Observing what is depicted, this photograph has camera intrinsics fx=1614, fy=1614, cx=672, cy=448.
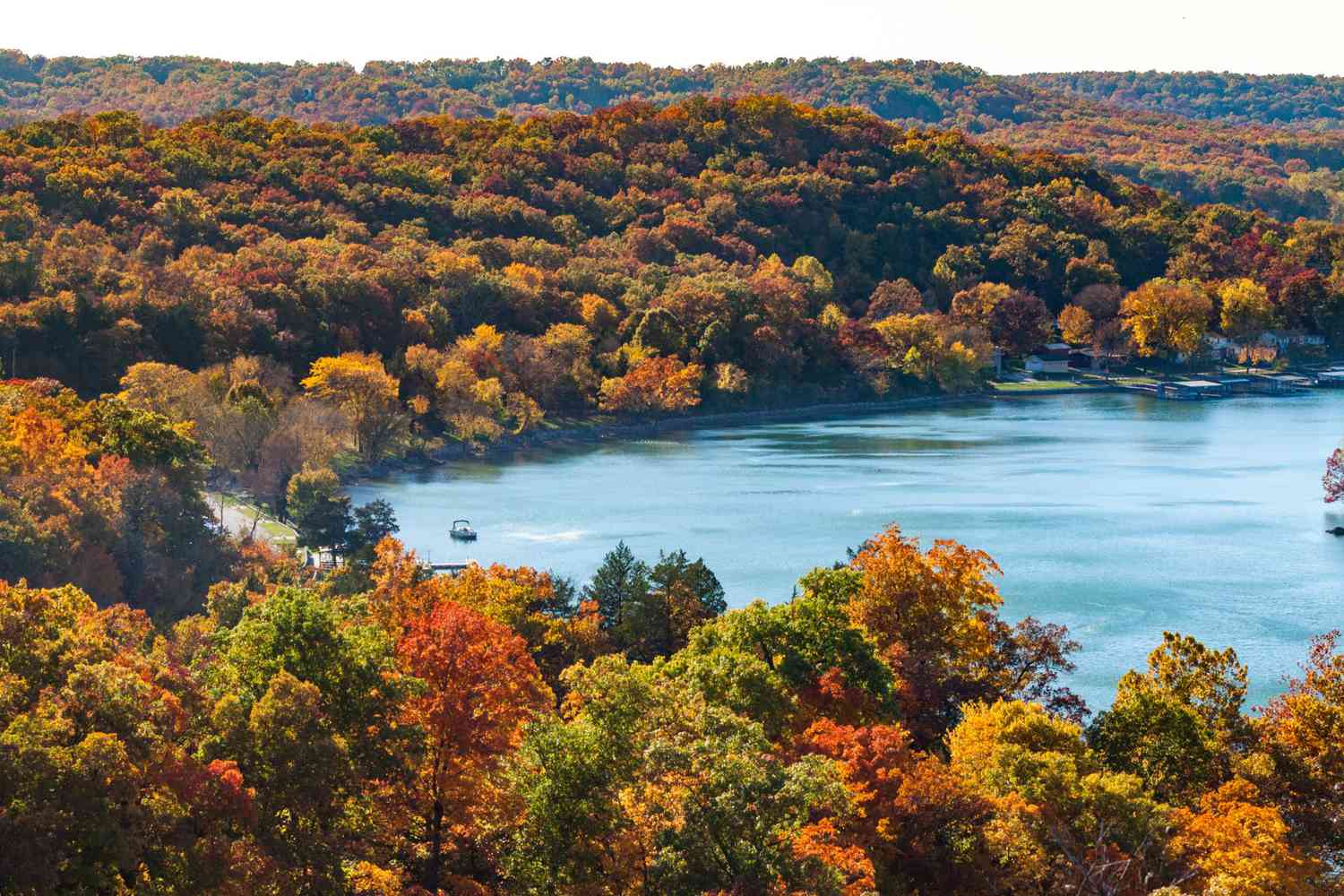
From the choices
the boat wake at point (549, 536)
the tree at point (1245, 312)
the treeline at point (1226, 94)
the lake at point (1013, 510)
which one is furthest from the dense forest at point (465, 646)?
the treeline at point (1226, 94)

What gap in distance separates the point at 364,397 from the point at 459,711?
103 ft

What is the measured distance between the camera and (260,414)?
126 feet

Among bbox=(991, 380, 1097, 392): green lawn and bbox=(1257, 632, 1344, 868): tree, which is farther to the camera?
bbox=(991, 380, 1097, 392): green lawn

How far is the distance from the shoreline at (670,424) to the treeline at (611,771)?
2761 cm

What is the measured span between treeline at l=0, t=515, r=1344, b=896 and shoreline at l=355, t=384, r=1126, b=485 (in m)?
27.6

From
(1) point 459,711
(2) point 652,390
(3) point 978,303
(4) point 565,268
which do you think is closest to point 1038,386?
(3) point 978,303

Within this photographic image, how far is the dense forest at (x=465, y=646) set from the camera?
38.1 ft

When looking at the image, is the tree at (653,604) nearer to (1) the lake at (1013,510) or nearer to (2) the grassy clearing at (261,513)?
(1) the lake at (1013,510)

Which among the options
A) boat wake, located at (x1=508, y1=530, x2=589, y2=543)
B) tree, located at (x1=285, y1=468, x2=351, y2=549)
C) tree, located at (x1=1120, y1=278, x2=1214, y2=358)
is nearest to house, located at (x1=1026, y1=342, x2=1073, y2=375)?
tree, located at (x1=1120, y1=278, x2=1214, y2=358)

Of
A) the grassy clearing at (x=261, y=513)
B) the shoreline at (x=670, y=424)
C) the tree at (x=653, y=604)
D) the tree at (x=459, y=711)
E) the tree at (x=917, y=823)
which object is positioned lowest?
the shoreline at (x=670, y=424)

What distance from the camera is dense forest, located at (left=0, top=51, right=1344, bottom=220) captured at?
10856cm

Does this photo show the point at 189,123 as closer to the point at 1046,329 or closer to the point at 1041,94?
the point at 1046,329

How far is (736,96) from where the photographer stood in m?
127

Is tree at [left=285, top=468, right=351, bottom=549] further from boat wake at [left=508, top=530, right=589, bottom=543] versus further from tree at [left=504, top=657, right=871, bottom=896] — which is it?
tree at [left=504, top=657, right=871, bottom=896]
